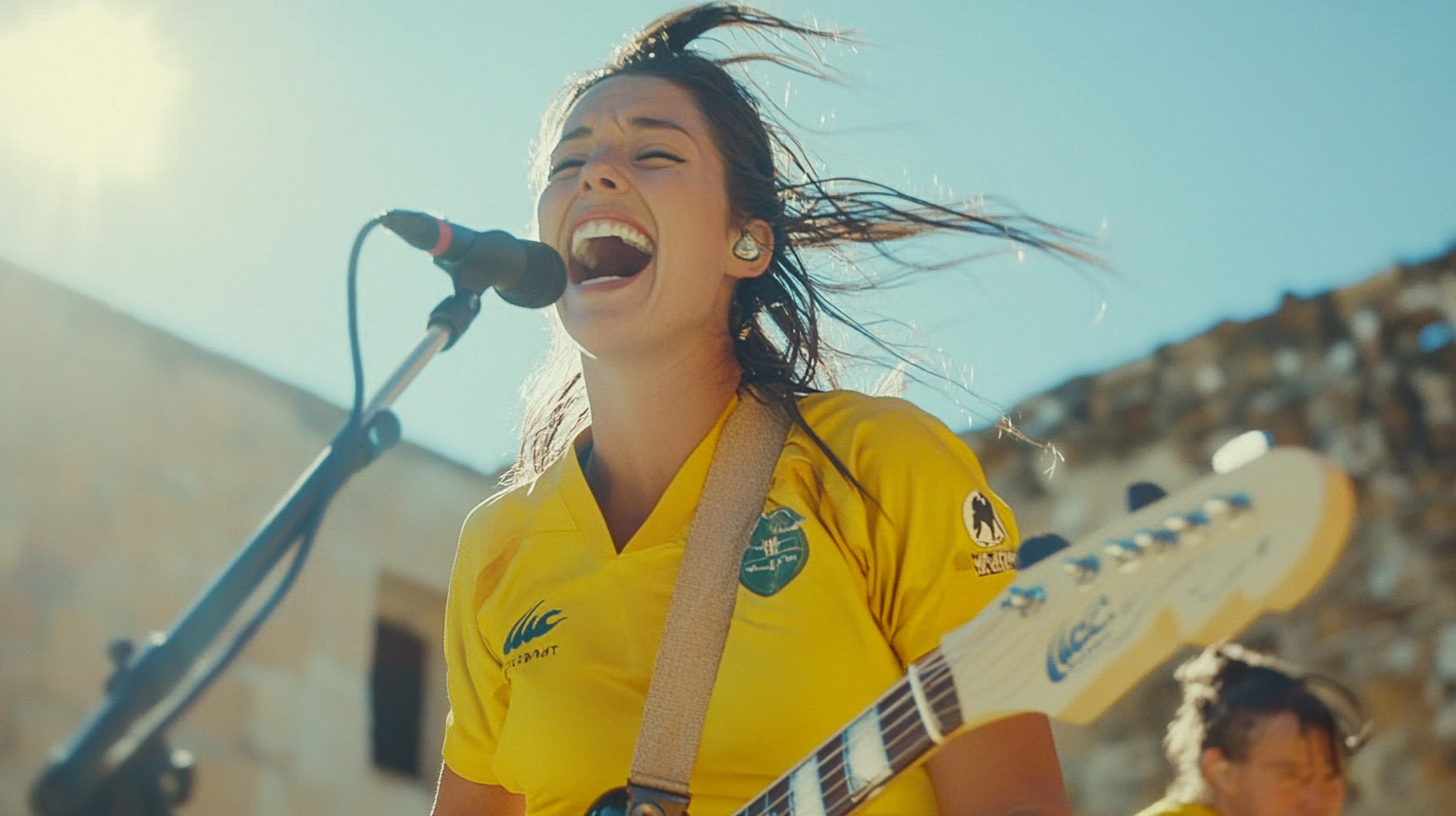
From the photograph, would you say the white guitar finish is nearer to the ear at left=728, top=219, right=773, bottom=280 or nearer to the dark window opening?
the ear at left=728, top=219, right=773, bottom=280

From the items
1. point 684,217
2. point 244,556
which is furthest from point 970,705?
point 684,217

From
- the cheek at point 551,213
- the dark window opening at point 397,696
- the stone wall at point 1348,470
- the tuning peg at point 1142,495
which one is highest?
the dark window opening at point 397,696

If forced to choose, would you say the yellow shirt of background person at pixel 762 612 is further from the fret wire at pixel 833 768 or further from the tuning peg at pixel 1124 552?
the tuning peg at pixel 1124 552

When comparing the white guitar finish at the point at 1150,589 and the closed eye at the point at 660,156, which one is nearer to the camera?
the white guitar finish at the point at 1150,589

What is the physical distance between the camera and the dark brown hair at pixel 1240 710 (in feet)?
11.8

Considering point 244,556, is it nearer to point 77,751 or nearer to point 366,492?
point 77,751

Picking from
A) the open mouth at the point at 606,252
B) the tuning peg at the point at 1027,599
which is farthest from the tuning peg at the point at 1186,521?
the open mouth at the point at 606,252

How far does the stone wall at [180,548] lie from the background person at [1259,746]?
443 cm

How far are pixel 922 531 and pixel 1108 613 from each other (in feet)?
2.04

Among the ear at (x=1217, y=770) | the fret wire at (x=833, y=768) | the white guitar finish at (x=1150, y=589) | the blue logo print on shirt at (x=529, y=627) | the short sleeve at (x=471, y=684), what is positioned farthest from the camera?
the ear at (x=1217, y=770)

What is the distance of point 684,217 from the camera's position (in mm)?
2738

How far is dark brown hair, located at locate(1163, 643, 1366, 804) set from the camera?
11.8 ft

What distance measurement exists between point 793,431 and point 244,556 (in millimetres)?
1026

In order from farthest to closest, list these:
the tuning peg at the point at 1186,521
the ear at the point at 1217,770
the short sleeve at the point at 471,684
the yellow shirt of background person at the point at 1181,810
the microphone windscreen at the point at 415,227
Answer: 1. the ear at the point at 1217,770
2. the yellow shirt of background person at the point at 1181,810
3. the short sleeve at the point at 471,684
4. the microphone windscreen at the point at 415,227
5. the tuning peg at the point at 1186,521
